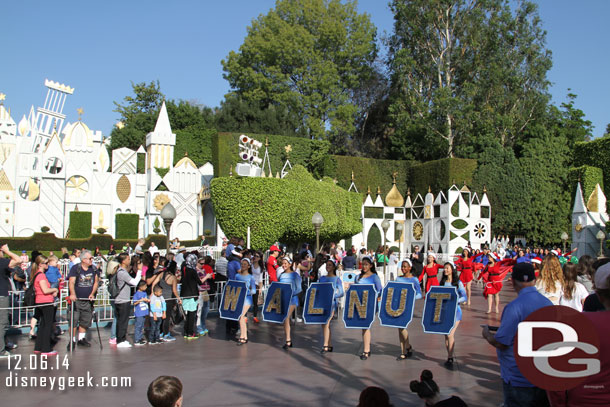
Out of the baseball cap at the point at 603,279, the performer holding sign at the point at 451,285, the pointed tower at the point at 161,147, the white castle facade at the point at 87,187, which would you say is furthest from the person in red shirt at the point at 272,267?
the pointed tower at the point at 161,147

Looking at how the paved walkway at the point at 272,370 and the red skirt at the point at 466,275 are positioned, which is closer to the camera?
the paved walkway at the point at 272,370

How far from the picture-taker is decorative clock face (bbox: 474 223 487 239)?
35812 mm

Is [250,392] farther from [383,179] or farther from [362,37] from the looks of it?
[362,37]

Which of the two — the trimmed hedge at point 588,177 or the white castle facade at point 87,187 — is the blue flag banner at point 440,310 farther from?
the trimmed hedge at point 588,177

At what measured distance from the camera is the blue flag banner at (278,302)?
10469mm

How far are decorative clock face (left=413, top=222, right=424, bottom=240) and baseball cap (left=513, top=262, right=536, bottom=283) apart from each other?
111 feet

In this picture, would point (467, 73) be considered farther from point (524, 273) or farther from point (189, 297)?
point (524, 273)

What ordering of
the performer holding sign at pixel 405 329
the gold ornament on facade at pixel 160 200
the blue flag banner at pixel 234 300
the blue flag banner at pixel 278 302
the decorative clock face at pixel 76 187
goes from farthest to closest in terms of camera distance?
the gold ornament on facade at pixel 160 200, the decorative clock face at pixel 76 187, the blue flag banner at pixel 234 300, the blue flag banner at pixel 278 302, the performer holding sign at pixel 405 329

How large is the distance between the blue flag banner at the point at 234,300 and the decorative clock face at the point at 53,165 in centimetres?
2432

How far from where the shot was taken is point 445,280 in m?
9.66

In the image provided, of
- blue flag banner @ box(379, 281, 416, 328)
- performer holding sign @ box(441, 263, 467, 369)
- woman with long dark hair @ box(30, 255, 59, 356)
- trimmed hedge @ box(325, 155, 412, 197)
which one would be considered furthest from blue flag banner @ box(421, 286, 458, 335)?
trimmed hedge @ box(325, 155, 412, 197)

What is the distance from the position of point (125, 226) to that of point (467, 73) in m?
26.2

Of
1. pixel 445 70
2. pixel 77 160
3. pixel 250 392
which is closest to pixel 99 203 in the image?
pixel 77 160

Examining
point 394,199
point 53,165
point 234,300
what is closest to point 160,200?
point 53,165
